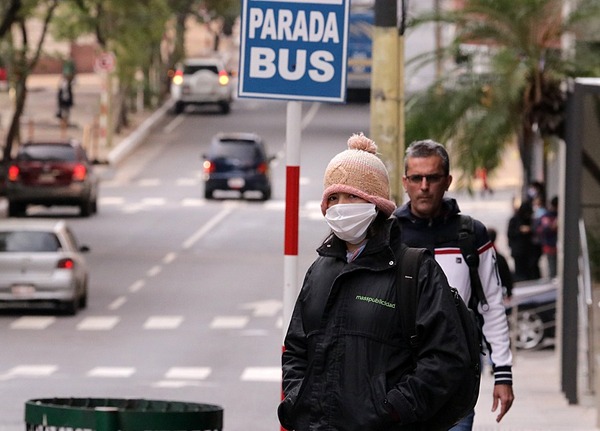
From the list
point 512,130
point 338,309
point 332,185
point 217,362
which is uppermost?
point 512,130

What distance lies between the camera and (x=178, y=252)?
120 feet

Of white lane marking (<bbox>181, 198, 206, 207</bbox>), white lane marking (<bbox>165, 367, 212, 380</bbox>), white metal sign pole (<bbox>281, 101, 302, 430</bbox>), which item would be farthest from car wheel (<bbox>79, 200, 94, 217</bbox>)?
white metal sign pole (<bbox>281, 101, 302, 430</bbox>)

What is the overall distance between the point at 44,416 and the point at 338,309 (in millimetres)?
1773

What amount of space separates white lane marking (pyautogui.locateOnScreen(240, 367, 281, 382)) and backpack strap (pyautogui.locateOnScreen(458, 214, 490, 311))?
12.5m

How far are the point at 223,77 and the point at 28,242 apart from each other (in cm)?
3992

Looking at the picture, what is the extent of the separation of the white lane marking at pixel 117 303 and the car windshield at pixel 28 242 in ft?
6.21

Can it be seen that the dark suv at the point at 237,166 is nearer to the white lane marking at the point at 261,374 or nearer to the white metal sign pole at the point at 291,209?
the white lane marking at the point at 261,374

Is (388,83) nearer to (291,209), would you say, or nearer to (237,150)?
(291,209)

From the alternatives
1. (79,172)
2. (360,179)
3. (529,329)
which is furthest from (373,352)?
(79,172)

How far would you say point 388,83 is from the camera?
40.4ft

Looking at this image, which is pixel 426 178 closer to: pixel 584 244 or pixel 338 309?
pixel 338 309

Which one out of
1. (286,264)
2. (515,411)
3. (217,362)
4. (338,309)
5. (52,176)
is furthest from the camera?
(52,176)

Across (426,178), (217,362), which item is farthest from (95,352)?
(426,178)

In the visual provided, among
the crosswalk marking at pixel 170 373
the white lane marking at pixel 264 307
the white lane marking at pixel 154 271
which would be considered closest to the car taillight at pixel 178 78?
the white lane marking at pixel 154 271
